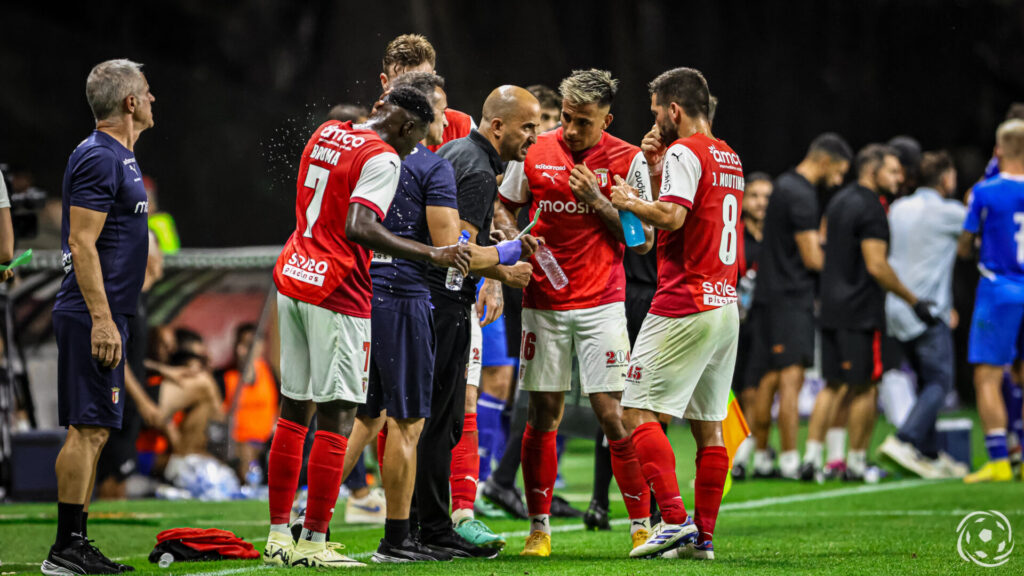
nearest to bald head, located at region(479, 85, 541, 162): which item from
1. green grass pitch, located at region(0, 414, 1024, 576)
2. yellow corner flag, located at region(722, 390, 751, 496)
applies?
yellow corner flag, located at region(722, 390, 751, 496)

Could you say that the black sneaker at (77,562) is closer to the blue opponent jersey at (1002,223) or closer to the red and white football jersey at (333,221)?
the red and white football jersey at (333,221)

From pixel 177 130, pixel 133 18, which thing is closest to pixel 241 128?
pixel 177 130

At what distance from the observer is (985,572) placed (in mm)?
4875

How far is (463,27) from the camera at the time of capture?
1073 cm

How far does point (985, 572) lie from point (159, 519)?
5.10 metres

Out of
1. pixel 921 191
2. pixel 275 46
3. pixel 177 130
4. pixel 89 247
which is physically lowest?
pixel 89 247

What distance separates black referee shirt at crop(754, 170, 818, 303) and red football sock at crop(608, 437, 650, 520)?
4.82 metres

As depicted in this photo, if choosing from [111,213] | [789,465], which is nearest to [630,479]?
[111,213]

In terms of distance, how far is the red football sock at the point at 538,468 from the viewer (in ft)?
18.9

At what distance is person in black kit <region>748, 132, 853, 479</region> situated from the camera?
996 centimetres

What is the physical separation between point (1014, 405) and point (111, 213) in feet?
26.5

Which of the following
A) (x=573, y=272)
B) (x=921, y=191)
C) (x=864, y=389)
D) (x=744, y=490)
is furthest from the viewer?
(x=921, y=191)

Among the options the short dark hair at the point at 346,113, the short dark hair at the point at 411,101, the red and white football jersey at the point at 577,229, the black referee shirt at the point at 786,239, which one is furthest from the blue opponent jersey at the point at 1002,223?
the short dark hair at the point at 411,101

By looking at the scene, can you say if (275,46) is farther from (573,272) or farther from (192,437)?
(573,272)
